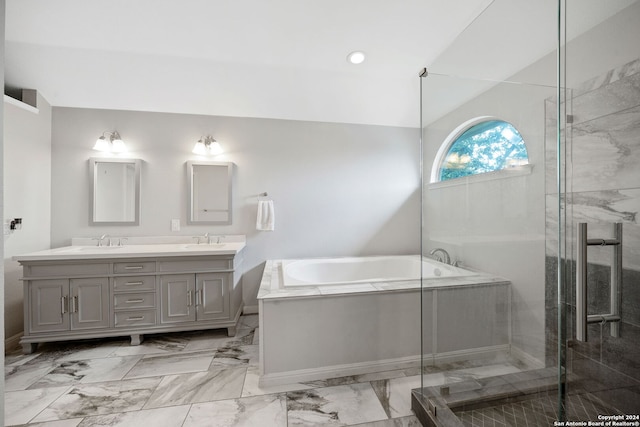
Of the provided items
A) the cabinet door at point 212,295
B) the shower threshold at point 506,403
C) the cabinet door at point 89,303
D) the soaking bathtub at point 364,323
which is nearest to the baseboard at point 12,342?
the cabinet door at point 89,303

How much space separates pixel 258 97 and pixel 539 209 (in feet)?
8.10

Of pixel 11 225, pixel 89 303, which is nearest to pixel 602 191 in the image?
pixel 89 303

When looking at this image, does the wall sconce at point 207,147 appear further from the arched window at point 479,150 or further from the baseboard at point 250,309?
the arched window at point 479,150

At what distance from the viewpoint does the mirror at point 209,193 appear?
2.71 metres

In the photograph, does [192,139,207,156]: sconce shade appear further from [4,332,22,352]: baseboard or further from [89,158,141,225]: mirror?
[4,332,22,352]: baseboard

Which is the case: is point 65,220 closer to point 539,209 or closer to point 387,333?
point 387,333

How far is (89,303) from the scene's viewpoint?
205cm

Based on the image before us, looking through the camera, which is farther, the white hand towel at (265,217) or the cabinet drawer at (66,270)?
the white hand towel at (265,217)

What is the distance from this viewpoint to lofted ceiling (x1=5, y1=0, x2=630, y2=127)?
5.49ft

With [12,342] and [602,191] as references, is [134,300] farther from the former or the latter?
[602,191]

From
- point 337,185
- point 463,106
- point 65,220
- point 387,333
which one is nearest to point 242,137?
point 337,185

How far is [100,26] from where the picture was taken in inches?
72.4

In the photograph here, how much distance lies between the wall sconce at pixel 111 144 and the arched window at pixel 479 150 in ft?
9.66

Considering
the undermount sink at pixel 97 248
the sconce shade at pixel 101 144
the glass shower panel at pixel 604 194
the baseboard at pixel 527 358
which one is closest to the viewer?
the glass shower panel at pixel 604 194
